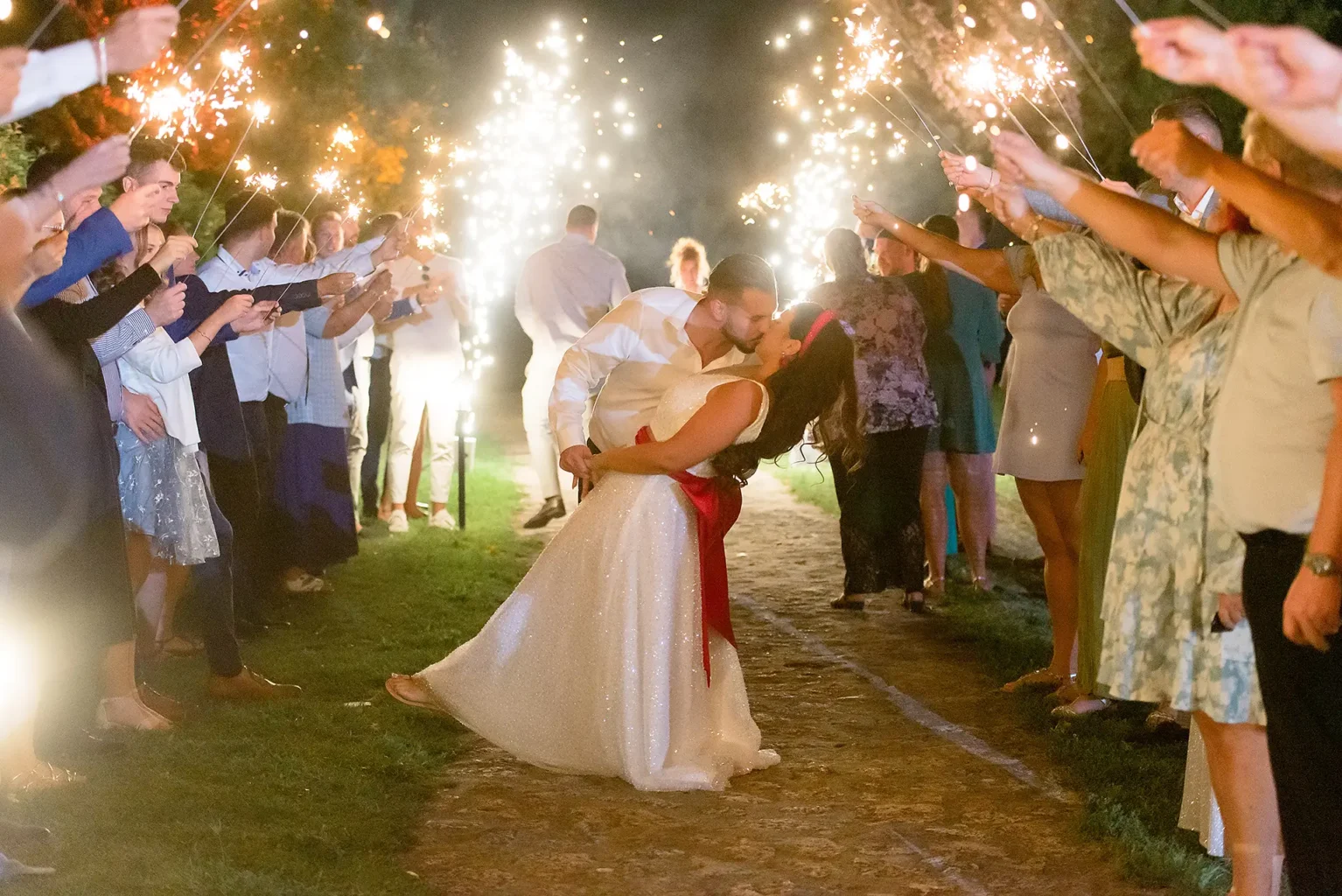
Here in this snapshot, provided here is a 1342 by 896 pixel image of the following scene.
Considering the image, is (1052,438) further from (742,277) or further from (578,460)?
(578,460)

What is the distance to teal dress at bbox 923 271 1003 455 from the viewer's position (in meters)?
9.59

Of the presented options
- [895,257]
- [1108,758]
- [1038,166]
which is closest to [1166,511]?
[1038,166]

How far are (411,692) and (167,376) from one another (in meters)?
1.71

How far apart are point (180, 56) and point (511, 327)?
94.7ft

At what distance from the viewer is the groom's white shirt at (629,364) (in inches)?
234

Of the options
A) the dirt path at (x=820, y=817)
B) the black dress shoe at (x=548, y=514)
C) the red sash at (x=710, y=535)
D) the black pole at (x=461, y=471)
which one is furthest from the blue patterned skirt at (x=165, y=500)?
the black dress shoe at (x=548, y=514)

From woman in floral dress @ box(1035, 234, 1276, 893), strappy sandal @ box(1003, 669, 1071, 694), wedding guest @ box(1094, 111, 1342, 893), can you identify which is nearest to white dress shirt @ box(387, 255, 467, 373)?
strappy sandal @ box(1003, 669, 1071, 694)

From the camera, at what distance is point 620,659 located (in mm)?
5527

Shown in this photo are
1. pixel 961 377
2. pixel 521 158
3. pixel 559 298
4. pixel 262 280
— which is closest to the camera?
pixel 262 280

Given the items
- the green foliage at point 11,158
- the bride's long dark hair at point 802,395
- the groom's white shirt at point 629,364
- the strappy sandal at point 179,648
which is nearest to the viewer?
the bride's long dark hair at point 802,395

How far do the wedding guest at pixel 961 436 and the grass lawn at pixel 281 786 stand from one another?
10.5ft

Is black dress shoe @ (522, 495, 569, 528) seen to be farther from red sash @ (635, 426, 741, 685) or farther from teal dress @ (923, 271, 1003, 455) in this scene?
red sash @ (635, 426, 741, 685)

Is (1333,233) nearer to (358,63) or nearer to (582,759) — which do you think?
(582,759)

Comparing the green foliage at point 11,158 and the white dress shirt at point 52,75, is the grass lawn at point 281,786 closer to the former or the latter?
the white dress shirt at point 52,75
